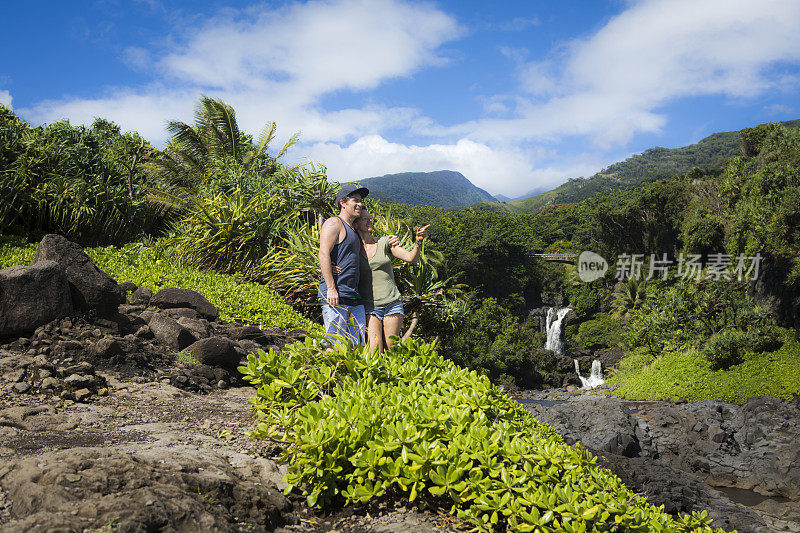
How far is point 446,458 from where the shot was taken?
1.99m

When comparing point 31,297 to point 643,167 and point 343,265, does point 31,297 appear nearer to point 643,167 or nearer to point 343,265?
point 343,265

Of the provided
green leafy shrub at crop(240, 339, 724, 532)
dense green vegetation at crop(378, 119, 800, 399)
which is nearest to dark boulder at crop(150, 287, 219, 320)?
green leafy shrub at crop(240, 339, 724, 532)

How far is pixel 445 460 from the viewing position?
1.92m

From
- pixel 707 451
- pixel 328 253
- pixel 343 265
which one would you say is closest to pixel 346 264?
pixel 343 265

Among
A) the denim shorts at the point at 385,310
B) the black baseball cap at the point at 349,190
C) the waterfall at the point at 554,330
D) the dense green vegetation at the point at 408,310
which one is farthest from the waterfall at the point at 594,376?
the black baseball cap at the point at 349,190

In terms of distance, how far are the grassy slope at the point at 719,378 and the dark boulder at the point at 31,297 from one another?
20.9 metres

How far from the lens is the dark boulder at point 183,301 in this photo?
5855 millimetres

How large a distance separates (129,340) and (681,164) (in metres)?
141

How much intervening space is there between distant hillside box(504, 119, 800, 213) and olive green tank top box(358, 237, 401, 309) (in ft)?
381

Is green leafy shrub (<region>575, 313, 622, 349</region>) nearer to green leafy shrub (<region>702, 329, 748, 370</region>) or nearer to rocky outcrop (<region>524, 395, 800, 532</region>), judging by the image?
green leafy shrub (<region>702, 329, 748, 370</region>)

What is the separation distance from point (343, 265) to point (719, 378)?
21.3 metres

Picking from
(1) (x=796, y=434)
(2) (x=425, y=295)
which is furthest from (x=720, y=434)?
(2) (x=425, y=295)

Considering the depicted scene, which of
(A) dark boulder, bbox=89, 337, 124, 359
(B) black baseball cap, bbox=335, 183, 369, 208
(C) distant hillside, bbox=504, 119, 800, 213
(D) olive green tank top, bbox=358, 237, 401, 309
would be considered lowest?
(A) dark boulder, bbox=89, 337, 124, 359

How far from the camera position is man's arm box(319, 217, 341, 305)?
360 centimetres
